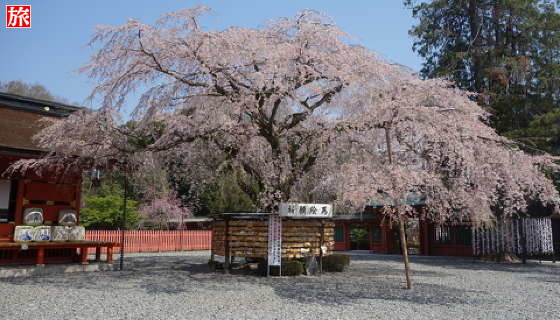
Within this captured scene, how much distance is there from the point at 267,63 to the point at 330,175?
4.71m

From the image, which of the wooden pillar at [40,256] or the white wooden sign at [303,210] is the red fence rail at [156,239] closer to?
the wooden pillar at [40,256]

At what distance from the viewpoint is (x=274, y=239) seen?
11258 mm

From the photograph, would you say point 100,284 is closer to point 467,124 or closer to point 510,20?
point 467,124

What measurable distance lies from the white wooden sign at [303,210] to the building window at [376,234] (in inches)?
558

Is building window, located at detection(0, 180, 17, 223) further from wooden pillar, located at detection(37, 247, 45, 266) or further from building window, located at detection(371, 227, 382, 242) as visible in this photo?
building window, located at detection(371, 227, 382, 242)

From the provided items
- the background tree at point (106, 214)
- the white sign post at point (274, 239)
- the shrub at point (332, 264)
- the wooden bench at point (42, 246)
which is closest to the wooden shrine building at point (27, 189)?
the wooden bench at point (42, 246)

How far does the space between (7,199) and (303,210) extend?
8230 mm

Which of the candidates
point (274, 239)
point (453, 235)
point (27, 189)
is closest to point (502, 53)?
point (453, 235)

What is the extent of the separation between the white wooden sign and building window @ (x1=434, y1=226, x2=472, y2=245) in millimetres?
12611

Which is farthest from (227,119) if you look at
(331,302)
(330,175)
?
(331,302)

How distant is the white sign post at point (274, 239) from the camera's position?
11250 mm

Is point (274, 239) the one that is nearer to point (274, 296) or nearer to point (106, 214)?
point (274, 296)

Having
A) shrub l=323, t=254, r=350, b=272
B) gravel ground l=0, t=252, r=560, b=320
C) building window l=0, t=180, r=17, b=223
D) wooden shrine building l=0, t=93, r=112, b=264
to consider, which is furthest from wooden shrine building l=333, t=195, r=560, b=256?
building window l=0, t=180, r=17, b=223

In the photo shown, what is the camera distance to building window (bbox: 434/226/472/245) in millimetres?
21198
